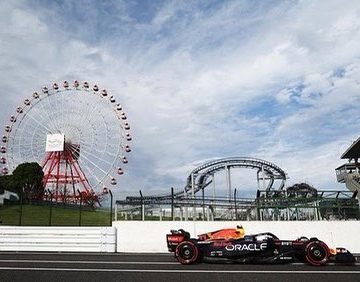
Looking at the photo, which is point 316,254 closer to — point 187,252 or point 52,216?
point 187,252

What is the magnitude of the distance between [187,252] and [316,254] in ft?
11.7

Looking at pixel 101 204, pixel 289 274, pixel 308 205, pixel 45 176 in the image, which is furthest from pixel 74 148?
pixel 289 274

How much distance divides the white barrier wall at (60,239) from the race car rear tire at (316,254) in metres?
8.14

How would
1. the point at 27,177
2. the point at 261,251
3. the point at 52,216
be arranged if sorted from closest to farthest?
1. the point at 261,251
2. the point at 52,216
3. the point at 27,177

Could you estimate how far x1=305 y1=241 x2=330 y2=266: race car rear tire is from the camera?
1067cm

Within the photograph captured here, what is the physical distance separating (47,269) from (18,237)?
299 inches

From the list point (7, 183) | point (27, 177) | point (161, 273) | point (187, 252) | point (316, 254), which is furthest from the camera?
point (7, 183)

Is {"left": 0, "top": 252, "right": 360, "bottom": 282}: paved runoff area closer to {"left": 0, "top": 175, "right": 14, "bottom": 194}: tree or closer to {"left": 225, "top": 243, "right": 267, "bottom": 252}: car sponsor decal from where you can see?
{"left": 225, "top": 243, "right": 267, "bottom": 252}: car sponsor decal

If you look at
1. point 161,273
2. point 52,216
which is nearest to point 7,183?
point 52,216

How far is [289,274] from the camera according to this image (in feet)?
28.6

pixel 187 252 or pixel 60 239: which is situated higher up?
pixel 60 239

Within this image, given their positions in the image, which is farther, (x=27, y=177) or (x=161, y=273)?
(x=27, y=177)

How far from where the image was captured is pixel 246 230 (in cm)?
1627

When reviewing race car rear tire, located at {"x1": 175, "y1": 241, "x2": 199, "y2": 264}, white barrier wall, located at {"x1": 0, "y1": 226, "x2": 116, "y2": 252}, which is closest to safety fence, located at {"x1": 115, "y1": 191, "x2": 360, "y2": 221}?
white barrier wall, located at {"x1": 0, "y1": 226, "x2": 116, "y2": 252}
